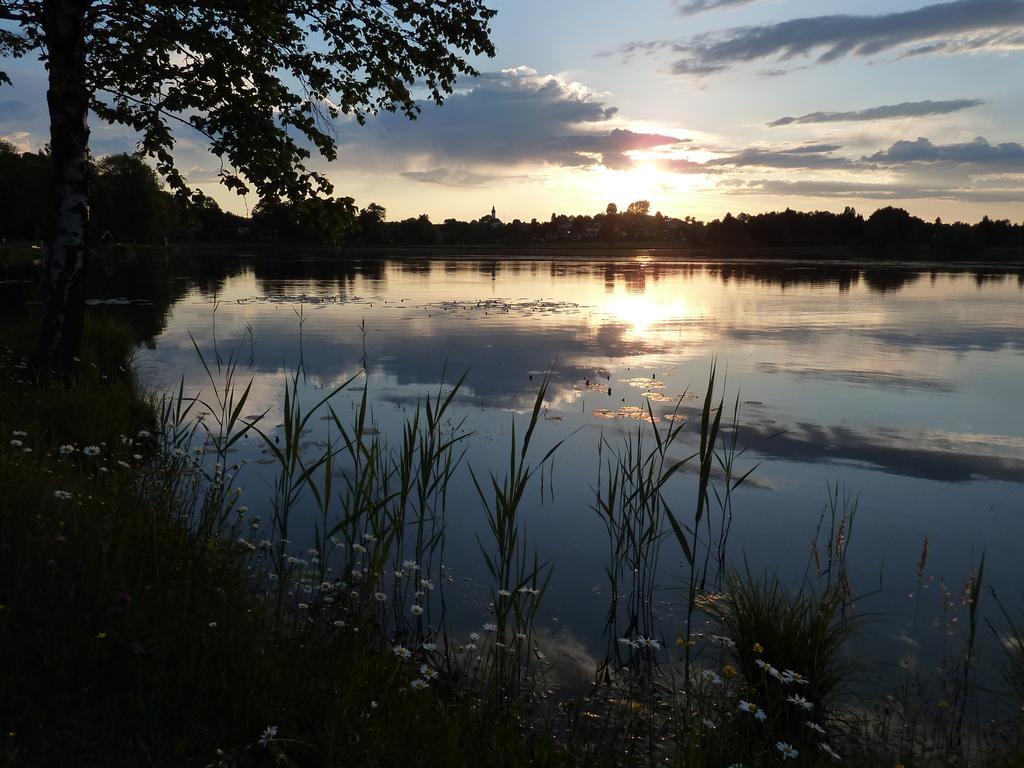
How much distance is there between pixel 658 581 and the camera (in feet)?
19.6

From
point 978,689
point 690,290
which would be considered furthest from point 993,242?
point 978,689

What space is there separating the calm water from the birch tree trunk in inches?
109

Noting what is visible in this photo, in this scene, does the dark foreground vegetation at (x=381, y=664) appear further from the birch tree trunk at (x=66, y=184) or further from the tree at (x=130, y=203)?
the tree at (x=130, y=203)

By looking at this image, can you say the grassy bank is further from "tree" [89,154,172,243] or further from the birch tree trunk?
"tree" [89,154,172,243]

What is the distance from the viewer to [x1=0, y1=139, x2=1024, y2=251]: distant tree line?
25300 mm

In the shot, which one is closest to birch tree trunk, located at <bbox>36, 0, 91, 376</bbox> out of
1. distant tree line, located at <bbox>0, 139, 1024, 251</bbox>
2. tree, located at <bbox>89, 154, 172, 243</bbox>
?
distant tree line, located at <bbox>0, 139, 1024, 251</bbox>

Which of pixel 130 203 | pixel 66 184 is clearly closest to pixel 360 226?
pixel 66 184

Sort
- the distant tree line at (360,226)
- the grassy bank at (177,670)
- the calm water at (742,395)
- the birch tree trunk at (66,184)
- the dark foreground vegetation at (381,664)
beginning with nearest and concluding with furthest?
1. the grassy bank at (177,670)
2. the dark foreground vegetation at (381,664)
3. the calm water at (742,395)
4. the birch tree trunk at (66,184)
5. the distant tree line at (360,226)

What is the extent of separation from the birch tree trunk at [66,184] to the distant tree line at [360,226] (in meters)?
1.32

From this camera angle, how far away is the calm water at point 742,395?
6176mm

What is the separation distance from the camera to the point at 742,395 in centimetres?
1230

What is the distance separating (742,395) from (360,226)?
6883 millimetres

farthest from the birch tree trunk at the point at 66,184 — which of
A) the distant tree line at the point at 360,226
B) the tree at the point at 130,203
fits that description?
the tree at the point at 130,203

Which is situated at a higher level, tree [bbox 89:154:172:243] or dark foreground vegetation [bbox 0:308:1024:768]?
tree [bbox 89:154:172:243]
